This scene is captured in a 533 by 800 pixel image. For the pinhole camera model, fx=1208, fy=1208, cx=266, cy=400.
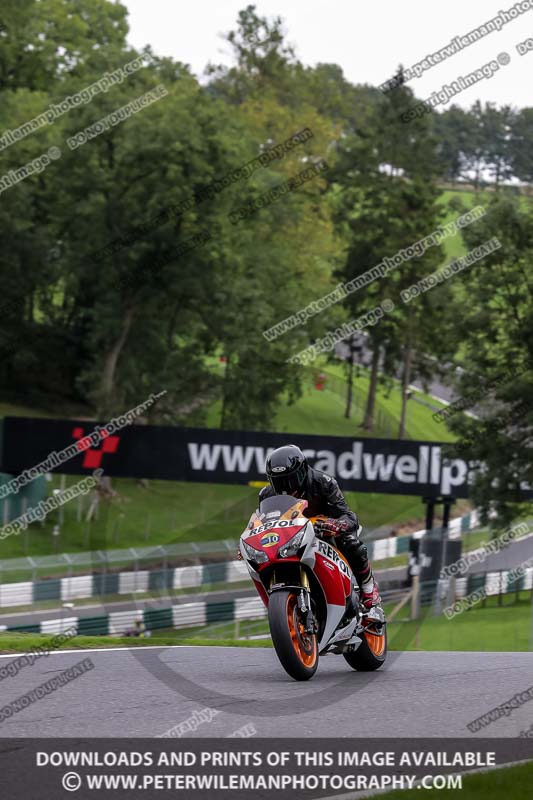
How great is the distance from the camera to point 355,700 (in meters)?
8.24

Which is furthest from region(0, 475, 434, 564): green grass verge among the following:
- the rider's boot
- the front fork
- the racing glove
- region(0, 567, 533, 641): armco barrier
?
the front fork

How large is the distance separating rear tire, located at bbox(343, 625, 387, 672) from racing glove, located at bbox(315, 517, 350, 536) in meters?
1.01

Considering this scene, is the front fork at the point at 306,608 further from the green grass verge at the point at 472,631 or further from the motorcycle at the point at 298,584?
the green grass verge at the point at 472,631

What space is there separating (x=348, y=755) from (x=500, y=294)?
24350 mm

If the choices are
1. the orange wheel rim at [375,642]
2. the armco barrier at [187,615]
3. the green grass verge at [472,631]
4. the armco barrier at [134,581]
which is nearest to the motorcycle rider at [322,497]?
the orange wheel rim at [375,642]

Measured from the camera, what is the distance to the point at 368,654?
9789 millimetres

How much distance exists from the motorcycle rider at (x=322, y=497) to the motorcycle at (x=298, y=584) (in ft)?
0.42

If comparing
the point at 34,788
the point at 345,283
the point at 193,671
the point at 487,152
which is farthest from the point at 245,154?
the point at 487,152

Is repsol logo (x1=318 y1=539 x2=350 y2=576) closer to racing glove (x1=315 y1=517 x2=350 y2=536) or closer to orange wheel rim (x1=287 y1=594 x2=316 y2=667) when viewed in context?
racing glove (x1=315 y1=517 x2=350 y2=536)

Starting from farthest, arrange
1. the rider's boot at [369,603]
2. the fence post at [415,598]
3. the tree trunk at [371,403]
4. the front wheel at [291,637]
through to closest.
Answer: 1. the tree trunk at [371,403]
2. the fence post at [415,598]
3. the rider's boot at [369,603]
4. the front wheel at [291,637]

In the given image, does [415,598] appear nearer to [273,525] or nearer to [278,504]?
[278,504]

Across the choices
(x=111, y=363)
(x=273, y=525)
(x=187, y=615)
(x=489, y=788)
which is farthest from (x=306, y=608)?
(x=111, y=363)

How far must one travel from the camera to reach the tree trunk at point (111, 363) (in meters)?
47.3

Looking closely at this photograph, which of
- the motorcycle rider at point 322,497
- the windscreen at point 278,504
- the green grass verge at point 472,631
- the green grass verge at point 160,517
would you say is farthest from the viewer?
the green grass verge at point 160,517
